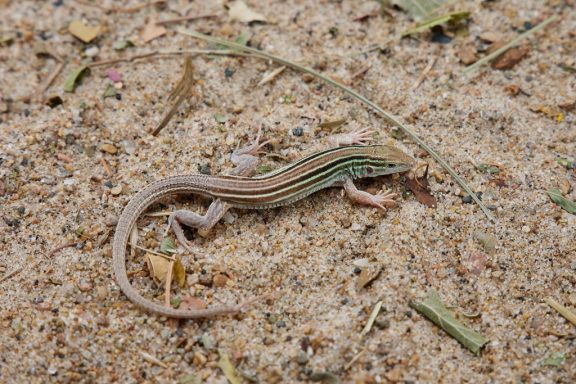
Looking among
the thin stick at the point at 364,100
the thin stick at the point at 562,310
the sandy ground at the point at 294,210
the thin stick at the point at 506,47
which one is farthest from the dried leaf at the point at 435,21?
the thin stick at the point at 562,310

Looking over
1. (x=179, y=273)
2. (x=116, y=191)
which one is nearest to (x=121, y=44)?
(x=116, y=191)

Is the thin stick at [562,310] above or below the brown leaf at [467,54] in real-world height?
below

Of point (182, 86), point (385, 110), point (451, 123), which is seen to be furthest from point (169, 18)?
point (451, 123)

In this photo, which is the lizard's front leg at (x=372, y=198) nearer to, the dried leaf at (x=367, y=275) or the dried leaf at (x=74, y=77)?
the dried leaf at (x=367, y=275)

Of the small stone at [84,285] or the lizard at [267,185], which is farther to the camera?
the lizard at [267,185]

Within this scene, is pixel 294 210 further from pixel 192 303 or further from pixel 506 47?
pixel 506 47

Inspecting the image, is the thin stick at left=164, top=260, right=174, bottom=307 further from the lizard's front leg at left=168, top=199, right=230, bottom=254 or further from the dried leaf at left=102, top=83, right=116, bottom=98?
the dried leaf at left=102, top=83, right=116, bottom=98
